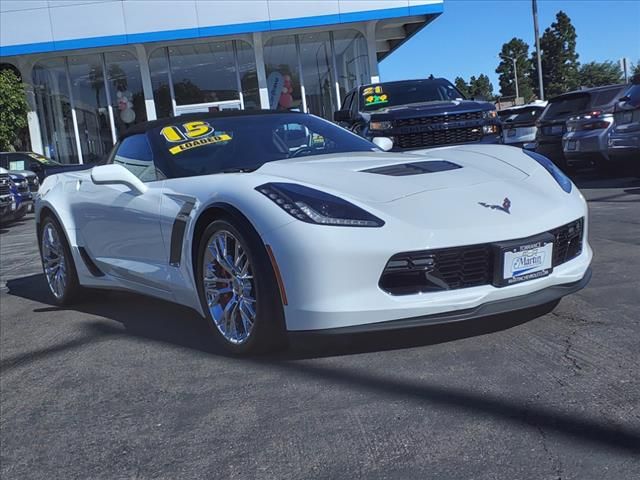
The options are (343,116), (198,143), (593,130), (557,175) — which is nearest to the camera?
(557,175)

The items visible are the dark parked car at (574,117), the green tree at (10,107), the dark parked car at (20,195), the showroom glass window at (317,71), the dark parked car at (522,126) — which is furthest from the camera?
the showroom glass window at (317,71)

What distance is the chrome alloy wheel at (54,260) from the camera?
5.32m

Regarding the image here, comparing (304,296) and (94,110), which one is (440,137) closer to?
(304,296)

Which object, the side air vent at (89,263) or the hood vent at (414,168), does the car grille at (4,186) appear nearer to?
the side air vent at (89,263)

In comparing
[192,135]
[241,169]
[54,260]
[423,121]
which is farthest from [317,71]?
[241,169]

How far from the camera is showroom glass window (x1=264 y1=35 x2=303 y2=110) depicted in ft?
67.1

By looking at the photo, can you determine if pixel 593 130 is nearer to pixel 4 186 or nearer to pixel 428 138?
pixel 428 138

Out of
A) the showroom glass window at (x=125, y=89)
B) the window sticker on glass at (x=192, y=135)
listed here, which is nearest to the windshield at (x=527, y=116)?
the window sticker on glass at (x=192, y=135)

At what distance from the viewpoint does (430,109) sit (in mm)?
9305

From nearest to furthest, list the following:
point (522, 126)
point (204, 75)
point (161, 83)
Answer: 1. point (522, 126)
2. point (161, 83)
3. point (204, 75)

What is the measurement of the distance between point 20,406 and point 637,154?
9061mm

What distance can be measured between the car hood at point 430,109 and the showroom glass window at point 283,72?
11.2m

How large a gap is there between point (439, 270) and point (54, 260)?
11.8ft

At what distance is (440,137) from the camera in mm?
9266
